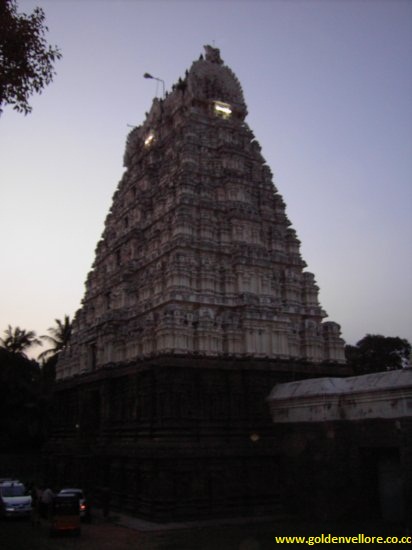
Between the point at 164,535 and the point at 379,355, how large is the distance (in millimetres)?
45216

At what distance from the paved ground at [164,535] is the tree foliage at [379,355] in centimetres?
4028

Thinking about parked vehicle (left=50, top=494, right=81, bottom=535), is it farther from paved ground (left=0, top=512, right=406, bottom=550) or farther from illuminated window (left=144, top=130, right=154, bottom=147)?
illuminated window (left=144, top=130, right=154, bottom=147)

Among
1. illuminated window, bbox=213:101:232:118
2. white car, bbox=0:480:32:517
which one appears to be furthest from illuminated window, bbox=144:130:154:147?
white car, bbox=0:480:32:517

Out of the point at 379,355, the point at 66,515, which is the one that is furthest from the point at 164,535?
the point at 379,355

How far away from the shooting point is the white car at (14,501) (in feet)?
82.1

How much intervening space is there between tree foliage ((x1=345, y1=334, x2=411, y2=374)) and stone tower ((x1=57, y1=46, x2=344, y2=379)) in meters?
31.8

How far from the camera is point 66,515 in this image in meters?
20.9

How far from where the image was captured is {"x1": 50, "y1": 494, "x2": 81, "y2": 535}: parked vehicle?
20.9 meters

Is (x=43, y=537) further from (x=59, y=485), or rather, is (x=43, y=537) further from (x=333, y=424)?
(x=59, y=485)

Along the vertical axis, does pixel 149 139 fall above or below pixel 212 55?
below

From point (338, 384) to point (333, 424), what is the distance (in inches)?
77.3

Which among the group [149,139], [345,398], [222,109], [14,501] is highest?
[222,109]

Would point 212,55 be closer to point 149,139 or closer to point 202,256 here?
point 149,139

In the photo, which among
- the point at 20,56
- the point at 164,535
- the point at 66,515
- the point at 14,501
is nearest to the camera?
the point at 20,56
